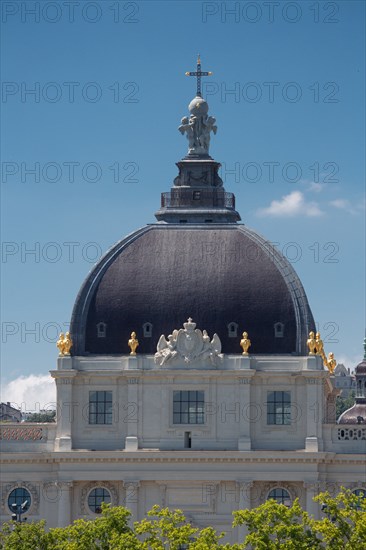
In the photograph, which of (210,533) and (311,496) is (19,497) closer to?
(311,496)

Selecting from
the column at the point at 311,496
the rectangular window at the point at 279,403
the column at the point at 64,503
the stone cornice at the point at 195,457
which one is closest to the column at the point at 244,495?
the stone cornice at the point at 195,457

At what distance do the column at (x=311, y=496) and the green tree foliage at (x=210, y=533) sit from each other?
12771 mm

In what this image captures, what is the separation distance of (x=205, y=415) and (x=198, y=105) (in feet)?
64.0

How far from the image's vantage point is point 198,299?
14512 cm

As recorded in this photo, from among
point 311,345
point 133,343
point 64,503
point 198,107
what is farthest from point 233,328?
point 198,107

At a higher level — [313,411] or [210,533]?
[313,411]

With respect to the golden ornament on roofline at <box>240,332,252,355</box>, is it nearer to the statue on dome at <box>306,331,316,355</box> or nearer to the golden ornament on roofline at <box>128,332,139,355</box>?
the statue on dome at <box>306,331,316,355</box>

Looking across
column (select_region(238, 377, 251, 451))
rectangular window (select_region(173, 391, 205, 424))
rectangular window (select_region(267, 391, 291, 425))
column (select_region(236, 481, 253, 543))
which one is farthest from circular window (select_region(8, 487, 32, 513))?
rectangular window (select_region(267, 391, 291, 425))

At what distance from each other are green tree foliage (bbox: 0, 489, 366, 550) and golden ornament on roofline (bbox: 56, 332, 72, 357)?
57.2 ft

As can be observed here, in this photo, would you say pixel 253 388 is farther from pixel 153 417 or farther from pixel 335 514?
pixel 335 514

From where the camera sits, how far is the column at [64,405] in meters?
144

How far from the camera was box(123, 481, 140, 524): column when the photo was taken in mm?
142000

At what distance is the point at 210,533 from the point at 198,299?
983 inches

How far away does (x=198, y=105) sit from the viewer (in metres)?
152
